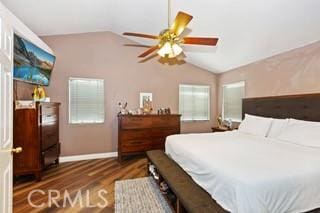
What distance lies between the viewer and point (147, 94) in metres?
5.00

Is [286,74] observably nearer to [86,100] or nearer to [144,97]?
[144,97]

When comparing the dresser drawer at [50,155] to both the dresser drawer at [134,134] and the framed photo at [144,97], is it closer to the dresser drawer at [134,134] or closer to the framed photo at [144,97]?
the dresser drawer at [134,134]

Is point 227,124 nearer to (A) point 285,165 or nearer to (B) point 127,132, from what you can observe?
(B) point 127,132

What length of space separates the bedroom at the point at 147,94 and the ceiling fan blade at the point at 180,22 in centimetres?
64

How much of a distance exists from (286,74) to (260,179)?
2.80m

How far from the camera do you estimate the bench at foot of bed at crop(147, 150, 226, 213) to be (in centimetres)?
159

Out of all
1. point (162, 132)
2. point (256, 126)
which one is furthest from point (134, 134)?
point (256, 126)

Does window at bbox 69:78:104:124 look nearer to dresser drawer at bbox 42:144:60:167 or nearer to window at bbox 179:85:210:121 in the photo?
dresser drawer at bbox 42:144:60:167

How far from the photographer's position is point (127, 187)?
2.91 metres

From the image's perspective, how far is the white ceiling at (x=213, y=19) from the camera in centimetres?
256

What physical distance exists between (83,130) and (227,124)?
3689 mm

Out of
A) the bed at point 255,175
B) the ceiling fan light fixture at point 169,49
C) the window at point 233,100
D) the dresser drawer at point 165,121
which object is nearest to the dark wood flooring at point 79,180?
the dresser drawer at point 165,121

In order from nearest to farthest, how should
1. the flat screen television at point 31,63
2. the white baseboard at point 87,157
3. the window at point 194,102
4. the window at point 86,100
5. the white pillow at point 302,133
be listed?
1. the white pillow at point 302,133
2. the flat screen television at point 31,63
3. the white baseboard at point 87,157
4. the window at point 86,100
5. the window at point 194,102

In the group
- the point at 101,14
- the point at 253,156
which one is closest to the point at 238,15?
the point at 253,156
